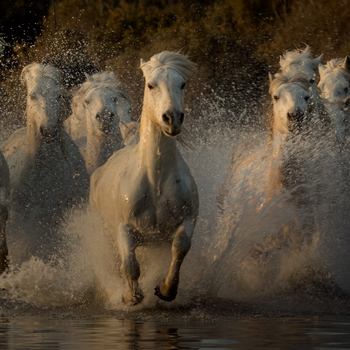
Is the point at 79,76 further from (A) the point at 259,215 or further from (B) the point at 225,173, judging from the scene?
(A) the point at 259,215

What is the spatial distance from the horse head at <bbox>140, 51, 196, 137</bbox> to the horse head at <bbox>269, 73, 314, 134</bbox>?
71.8 inches

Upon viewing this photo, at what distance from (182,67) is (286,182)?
2.35 metres

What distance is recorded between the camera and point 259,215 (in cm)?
1027

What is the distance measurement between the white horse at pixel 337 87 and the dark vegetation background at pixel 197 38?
37.0 ft

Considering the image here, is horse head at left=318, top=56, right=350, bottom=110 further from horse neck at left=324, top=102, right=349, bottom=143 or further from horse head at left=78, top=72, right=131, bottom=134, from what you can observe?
horse head at left=78, top=72, right=131, bottom=134

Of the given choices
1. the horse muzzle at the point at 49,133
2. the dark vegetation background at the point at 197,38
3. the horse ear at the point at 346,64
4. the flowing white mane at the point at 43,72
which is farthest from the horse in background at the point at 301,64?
the dark vegetation background at the point at 197,38

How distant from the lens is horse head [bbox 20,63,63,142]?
11812 mm

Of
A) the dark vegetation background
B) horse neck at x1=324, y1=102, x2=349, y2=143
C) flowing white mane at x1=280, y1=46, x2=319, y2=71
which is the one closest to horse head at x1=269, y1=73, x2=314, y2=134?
horse neck at x1=324, y1=102, x2=349, y2=143

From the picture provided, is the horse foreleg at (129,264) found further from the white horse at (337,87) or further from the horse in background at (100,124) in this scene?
the white horse at (337,87)

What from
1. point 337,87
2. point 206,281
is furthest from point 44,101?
point 337,87

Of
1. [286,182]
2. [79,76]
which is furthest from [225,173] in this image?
[79,76]

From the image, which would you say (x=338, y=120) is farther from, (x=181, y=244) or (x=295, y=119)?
(x=181, y=244)

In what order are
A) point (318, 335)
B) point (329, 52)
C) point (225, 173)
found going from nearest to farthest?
1. point (318, 335)
2. point (225, 173)
3. point (329, 52)

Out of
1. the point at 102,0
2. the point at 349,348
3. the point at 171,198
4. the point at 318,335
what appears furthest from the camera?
the point at 102,0
